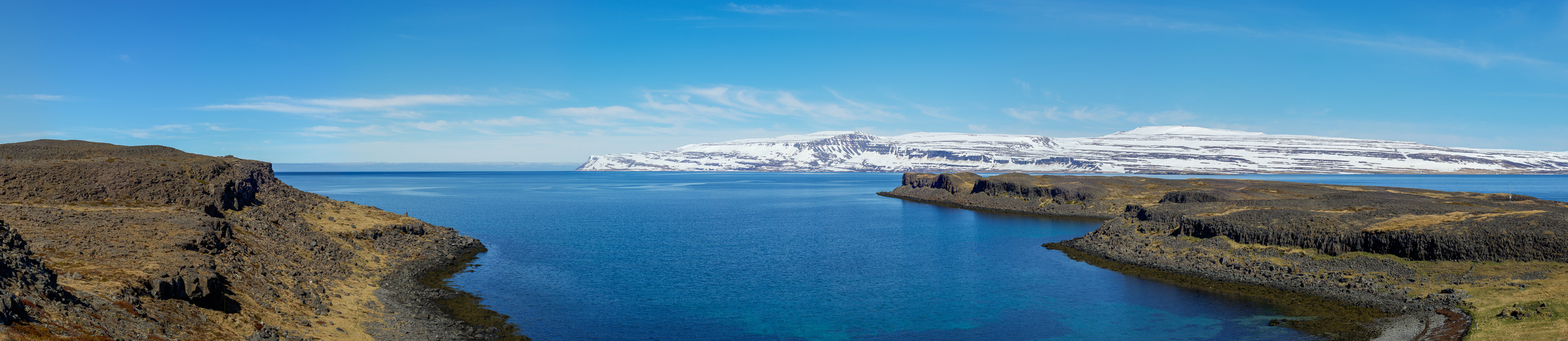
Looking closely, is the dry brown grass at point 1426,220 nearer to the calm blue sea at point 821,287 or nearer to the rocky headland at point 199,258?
the calm blue sea at point 821,287

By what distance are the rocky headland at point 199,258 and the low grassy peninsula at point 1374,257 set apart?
39.4m

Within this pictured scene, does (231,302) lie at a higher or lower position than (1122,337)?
higher

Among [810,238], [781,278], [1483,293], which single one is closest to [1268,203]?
[1483,293]

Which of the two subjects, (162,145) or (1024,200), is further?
(1024,200)

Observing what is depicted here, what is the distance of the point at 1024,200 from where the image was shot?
11306cm

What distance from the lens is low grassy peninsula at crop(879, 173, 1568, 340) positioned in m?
32.4

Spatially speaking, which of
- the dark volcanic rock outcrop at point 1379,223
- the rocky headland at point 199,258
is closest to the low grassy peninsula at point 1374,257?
the dark volcanic rock outcrop at point 1379,223

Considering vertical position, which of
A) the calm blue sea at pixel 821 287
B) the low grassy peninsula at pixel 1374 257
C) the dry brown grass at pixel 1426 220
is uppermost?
the dry brown grass at pixel 1426 220

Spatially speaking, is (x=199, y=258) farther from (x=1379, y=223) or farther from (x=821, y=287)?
(x=1379, y=223)

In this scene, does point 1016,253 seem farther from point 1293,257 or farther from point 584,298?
point 584,298

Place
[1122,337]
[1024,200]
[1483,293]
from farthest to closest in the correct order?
1. [1024,200]
2. [1483,293]
3. [1122,337]

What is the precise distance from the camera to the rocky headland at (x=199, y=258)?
21.5 meters

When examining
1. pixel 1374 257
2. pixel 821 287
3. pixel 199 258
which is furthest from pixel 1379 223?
pixel 199 258

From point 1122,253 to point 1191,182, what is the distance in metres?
95.9
